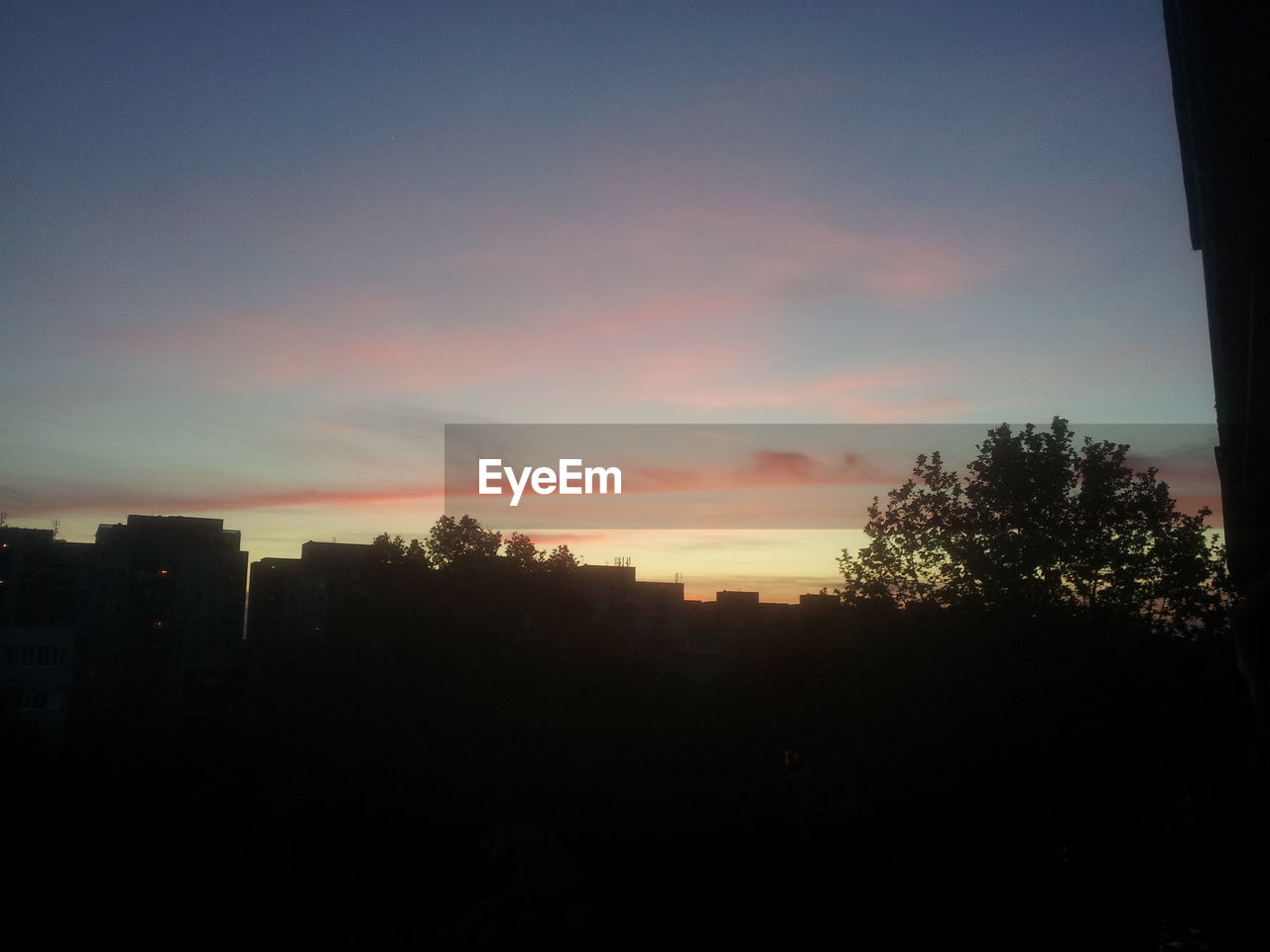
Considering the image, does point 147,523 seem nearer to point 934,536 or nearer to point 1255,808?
point 934,536

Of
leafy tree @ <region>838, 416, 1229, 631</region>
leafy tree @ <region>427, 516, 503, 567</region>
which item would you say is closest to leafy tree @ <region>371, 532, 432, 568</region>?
leafy tree @ <region>427, 516, 503, 567</region>

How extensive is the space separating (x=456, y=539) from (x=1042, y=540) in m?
34.7

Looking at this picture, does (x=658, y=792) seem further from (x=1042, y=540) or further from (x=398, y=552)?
(x=398, y=552)

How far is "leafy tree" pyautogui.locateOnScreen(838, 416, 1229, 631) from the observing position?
2775cm

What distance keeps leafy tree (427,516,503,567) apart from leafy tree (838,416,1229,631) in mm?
Result: 28651

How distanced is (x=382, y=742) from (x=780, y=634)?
1653 cm

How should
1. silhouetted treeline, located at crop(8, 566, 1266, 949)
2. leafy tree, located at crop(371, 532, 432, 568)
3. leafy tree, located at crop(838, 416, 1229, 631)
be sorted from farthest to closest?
1. leafy tree, located at crop(371, 532, 432, 568)
2. leafy tree, located at crop(838, 416, 1229, 631)
3. silhouetted treeline, located at crop(8, 566, 1266, 949)

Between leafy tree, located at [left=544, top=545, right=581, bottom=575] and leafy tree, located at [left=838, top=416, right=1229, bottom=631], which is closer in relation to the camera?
leafy tree, located at [left=838, top=416, right=1229, bottom=631]

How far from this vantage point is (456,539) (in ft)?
180

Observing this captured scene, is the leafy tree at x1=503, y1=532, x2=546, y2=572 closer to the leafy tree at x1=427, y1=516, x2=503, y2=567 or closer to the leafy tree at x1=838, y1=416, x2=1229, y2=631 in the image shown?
the leafy tree at x1=427, y1=516, x2=503, y2=567

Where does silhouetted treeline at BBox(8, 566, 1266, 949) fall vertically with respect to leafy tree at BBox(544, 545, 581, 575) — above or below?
below

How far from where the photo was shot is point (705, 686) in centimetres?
4003

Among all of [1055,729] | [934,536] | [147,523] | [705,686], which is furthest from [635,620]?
[1055,729]

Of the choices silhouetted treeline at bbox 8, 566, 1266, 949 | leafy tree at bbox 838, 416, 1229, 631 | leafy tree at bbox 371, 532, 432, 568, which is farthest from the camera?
leafy tree at bbox 371, 532, 432, 568
